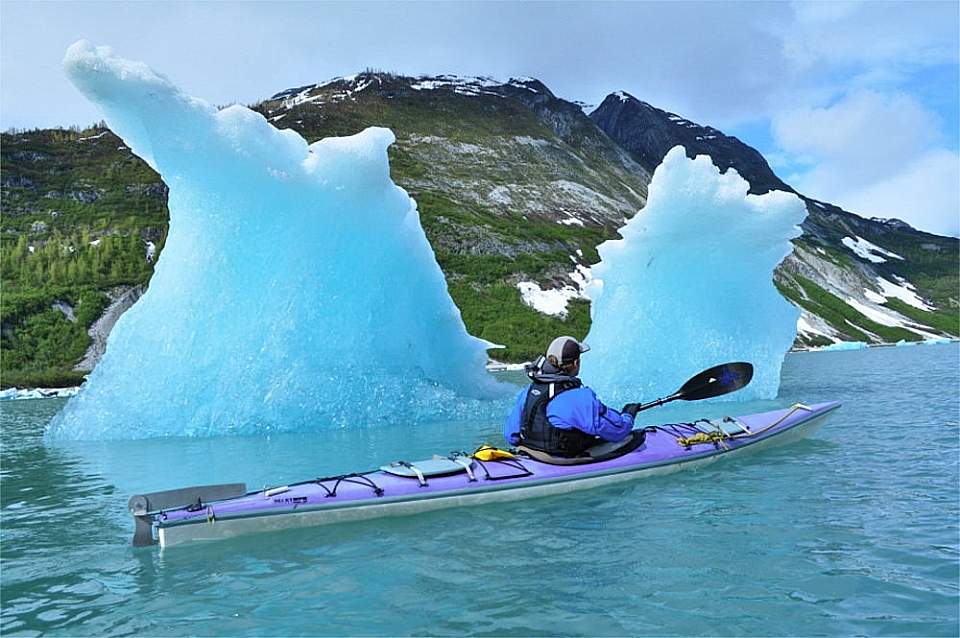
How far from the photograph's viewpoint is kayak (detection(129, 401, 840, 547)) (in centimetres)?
705

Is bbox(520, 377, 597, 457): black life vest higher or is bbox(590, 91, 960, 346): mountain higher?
bbox(590, 91, 960, 346): mountain

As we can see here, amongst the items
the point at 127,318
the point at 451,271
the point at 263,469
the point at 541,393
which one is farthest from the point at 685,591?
the point at 451,271

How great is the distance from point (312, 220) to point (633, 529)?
38.5 ft

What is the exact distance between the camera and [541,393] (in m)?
8.88

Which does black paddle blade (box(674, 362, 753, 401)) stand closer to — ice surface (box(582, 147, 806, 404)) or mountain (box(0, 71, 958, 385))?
ice surface (box(582, 147, 806, 404))

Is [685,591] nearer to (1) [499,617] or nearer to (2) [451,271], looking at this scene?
(1) [499,617]

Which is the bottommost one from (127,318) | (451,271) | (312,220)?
(127,318)

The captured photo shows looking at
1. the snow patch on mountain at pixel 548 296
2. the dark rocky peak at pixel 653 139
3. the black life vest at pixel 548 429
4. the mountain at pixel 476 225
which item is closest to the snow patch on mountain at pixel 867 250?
the mountain at pixel 476 225

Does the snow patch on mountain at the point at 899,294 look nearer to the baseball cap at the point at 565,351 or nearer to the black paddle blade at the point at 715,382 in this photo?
Result: the black paddle blade at the point at 715,382

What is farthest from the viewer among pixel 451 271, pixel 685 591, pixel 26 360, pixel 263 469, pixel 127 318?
pixel 451 271

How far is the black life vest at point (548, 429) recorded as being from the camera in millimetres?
8812

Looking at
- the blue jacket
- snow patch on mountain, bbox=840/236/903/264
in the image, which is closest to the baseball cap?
the blue jacket

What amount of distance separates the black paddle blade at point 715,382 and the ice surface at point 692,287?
25.6 ft

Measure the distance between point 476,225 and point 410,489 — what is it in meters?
81.8
